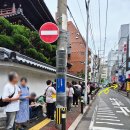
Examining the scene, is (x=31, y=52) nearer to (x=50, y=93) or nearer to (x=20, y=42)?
(x=20, y=42)

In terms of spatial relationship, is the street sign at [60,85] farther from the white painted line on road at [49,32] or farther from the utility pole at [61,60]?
the white painted line on road at [49,32]

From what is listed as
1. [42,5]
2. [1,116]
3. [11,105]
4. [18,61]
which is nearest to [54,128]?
[1,116]

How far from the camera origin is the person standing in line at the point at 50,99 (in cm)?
1157

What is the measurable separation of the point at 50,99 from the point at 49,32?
3342 millimetres

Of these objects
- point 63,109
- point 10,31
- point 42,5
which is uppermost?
point 42,5

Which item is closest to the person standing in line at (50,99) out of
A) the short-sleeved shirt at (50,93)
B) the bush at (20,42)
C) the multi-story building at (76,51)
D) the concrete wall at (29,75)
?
the short-sleeved shirt at (50,93)

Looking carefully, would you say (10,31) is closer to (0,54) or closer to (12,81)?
(0,54)

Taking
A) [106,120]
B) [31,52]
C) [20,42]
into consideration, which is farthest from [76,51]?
[106,120]

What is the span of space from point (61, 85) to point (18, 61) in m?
1.73

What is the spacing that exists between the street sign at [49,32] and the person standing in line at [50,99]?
106 inches

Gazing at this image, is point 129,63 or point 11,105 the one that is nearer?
point 11,105

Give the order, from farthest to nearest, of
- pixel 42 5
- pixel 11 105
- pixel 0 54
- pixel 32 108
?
pixel 42 5, pixel 32 108, pixel 0 54, pixel 11 105

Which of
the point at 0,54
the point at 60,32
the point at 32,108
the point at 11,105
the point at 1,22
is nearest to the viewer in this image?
the point at 11,105

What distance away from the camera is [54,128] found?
10.1m
